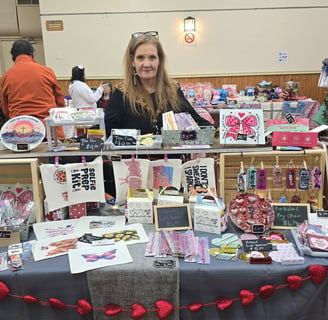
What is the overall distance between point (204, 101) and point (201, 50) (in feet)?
4.73

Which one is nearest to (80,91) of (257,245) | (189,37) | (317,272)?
(189,37)

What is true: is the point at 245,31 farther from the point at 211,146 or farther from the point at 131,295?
the point at 131,295

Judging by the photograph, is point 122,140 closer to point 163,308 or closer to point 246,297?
point 163,308

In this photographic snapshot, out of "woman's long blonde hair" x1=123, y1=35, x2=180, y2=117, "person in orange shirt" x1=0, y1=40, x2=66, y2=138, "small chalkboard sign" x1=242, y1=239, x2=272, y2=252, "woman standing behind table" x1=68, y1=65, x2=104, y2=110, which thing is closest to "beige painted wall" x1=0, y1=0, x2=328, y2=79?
"woman standing behind table" x1=68, y1=65, x2=104, y2=110

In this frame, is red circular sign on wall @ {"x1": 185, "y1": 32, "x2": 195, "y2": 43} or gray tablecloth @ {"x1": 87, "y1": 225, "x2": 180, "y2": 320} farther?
red circular sign on wall @ {"x1": 185, "y1": 32, "x2": 195, "y2": 43}

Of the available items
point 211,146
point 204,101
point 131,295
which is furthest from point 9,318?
point 204,101

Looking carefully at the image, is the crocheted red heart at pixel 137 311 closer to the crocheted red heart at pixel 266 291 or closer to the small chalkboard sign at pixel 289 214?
the crocheted red heart at pixel 266 291

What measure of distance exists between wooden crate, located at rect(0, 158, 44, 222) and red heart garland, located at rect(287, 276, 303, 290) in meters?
1.17

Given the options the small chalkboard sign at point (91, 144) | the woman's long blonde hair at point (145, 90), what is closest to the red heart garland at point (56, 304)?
the small chalkboard sign at point (91, 144)

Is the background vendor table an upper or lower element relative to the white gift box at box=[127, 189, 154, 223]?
lower

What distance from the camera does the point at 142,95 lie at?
2088mm

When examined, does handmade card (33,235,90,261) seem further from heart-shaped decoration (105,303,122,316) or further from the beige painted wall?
the beige painted wall

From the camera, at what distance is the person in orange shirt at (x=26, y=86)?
2.86 meters

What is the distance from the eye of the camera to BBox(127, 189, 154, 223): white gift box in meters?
1.67
